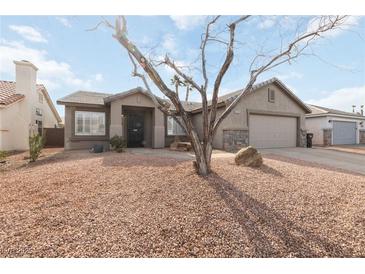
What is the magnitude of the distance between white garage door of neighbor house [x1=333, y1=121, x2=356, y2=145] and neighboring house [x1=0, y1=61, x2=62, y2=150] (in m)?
26.1

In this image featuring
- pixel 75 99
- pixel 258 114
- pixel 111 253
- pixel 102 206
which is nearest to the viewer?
pixel 111 253

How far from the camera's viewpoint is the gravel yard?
9.01 feet

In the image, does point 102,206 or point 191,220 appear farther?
point 102,206

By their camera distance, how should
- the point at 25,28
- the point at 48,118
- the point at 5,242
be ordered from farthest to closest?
the point at 48,118 → the point at 25,28 → the point at 5,242

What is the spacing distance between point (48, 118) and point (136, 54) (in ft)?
61.6

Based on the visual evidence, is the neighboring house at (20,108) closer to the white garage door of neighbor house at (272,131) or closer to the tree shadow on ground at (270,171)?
the tree shadow on ground at (270,171)

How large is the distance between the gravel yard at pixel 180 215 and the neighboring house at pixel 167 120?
7.09m

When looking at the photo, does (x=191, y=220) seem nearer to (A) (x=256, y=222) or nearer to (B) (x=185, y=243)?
(B) (x=185, y=243)

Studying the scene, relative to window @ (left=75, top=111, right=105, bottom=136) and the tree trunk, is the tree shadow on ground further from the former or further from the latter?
window @ (left=75, top=111, right=105, bottom=136)

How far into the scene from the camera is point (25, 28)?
17.8ft

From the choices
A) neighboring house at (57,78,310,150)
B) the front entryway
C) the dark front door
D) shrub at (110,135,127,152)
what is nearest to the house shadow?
shrub at (110,135,127,152)

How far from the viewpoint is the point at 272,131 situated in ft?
47.4

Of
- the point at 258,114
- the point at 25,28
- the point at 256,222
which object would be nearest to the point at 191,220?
the point at 256,222

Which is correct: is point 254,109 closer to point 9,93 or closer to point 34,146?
point 34,146
